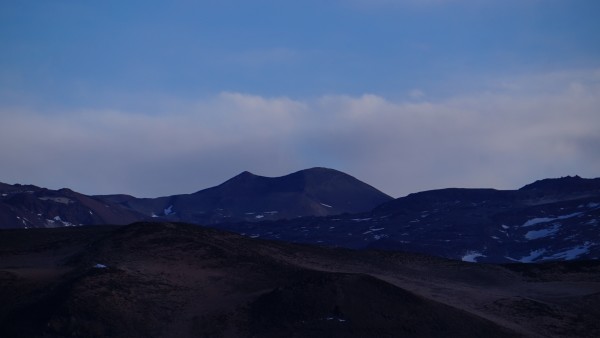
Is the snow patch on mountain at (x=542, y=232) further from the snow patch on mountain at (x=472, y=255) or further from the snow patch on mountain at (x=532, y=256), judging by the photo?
the snow patch on mountain at (x=472, y=255)

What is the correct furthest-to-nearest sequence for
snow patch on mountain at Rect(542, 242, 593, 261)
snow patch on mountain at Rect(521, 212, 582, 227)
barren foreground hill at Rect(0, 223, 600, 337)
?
1. snow patch on mountain at Rect(521, 212, 582, 227)
2. snow patch on mountain at Rect(542, 242, 593, 261)
3. barren foreground hill at Rect(0, 223, 600, 337)

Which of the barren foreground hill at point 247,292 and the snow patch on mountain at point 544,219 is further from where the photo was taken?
the snow patch on mountain at point 544,219

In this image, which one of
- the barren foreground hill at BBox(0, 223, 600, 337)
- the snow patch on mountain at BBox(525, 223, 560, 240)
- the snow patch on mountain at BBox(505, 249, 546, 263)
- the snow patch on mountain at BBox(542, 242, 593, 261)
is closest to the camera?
the barren foreground hill at BBox(0, 223, 600, 337)

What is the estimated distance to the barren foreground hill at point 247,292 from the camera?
199 feet

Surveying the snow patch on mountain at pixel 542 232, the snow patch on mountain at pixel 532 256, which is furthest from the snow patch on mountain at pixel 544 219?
the snow patch on mountain at pixel 532 256

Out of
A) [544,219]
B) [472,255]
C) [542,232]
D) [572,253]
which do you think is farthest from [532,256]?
[544,219]

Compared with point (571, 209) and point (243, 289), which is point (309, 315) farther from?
point (571, 209)

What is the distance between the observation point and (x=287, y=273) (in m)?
71.2

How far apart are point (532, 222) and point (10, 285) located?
149 m

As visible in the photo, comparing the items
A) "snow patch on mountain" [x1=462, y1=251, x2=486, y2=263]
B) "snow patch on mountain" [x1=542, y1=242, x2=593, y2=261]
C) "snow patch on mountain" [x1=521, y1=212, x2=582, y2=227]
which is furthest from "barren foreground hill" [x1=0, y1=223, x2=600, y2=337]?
"snow patch on mountain" [x1=521, y1=212, x2=582, y2=227]

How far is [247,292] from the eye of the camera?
67.8m

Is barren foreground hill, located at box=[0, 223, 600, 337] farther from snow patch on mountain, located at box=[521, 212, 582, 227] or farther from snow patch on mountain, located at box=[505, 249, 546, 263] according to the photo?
snow patch on mountain, located at box=[521, 212, 582, 227]

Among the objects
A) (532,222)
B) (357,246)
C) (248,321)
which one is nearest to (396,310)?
(248,321)

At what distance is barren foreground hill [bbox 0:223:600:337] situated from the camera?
2388 inches
